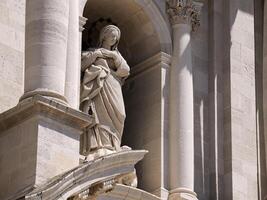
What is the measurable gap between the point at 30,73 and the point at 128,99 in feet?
14.8

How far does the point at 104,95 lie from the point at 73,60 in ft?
4.07

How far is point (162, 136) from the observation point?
21141 millimetres

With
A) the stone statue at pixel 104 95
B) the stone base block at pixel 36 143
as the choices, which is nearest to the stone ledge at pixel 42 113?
the stone base block at pixel 36 143

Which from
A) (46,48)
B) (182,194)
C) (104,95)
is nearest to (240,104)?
(182,194)

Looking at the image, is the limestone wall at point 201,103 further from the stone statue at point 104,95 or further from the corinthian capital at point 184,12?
the stone statue at point 104,95

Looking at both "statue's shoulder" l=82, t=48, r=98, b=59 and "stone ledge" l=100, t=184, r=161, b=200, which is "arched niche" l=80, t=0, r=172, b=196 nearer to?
"statue's shoulder" l=82, t=48, r=98, b=59

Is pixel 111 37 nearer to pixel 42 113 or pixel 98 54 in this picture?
pixel 98 54

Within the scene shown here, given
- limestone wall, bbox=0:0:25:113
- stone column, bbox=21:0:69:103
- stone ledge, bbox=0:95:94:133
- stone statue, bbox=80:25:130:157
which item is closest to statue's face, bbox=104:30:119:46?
stone statue, bbox=80:25:130:157

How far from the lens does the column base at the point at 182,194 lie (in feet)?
67.5

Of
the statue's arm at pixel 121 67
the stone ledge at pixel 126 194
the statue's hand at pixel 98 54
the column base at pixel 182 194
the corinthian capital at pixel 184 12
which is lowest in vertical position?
the stone ledge at pixel 126 194

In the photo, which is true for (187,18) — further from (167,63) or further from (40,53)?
(40,53)

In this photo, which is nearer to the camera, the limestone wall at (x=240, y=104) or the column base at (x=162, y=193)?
the column base at (x=162, y=193)

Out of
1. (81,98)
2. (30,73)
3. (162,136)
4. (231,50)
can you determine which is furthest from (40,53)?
(231,50)

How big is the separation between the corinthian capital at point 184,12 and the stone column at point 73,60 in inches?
100
